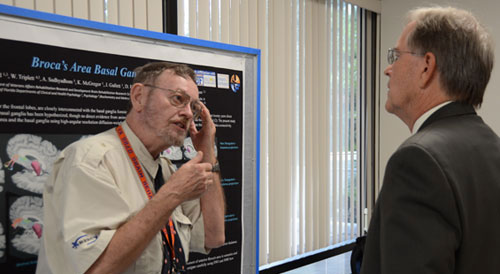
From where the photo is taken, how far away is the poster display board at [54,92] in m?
1.49

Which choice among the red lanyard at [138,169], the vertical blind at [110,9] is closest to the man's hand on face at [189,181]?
the red lanyard at [138,169]

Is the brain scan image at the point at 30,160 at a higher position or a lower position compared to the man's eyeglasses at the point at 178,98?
lower

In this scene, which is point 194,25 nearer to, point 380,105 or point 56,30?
point 56,30

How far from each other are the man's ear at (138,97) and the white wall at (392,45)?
296 cm

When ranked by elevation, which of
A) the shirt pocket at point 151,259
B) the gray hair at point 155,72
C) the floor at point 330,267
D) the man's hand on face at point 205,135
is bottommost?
the floor at point 330,267

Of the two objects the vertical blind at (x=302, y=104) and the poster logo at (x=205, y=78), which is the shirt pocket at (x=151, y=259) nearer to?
the poster logo at (x=205, y=78)

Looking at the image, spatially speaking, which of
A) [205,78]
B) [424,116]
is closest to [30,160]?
[205,78]

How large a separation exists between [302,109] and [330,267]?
5.11 feet

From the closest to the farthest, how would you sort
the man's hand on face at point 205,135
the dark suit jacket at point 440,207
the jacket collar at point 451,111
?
the dark suit jacket at point 440,207
the jacket collar at point 451,111
the man's hand on face at point 205,135

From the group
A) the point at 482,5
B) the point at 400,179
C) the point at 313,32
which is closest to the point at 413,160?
the point at 400,179

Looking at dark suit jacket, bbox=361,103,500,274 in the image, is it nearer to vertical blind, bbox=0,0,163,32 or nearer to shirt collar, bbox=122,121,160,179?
shirt collar, bbox=122,121,160,179

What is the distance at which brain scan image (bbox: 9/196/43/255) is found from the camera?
1.51 m

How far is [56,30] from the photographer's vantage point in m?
1.59

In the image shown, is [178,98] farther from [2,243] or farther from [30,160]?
[2,243]
